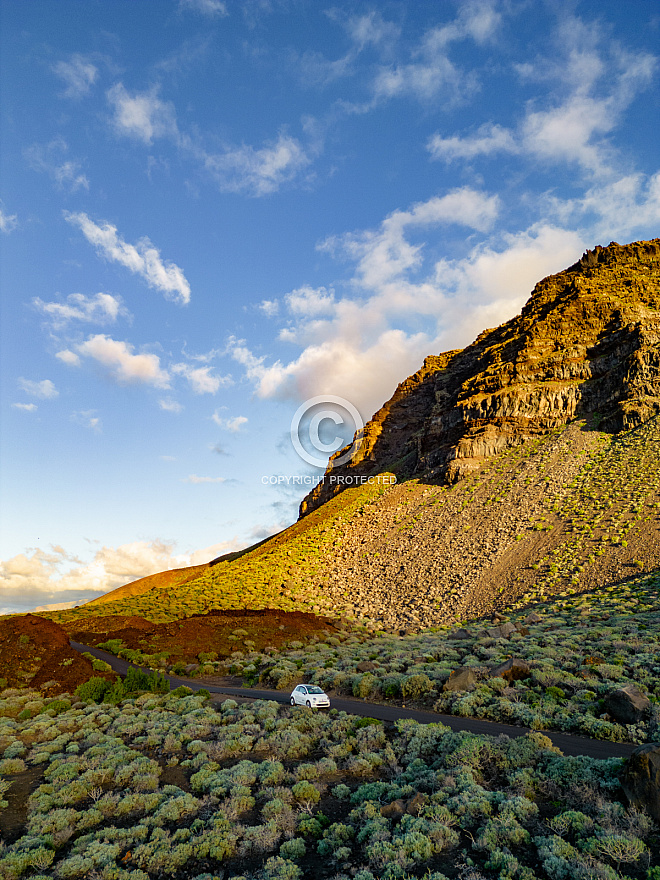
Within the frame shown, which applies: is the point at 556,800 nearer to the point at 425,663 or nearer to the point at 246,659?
the point at 425,663

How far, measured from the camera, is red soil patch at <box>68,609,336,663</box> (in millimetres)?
31516

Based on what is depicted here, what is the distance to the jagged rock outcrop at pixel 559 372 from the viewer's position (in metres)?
60.8

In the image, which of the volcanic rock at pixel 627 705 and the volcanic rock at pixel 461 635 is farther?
the volcanic rock at pixel 461 635

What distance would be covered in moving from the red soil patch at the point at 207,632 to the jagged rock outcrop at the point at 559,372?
3679cm

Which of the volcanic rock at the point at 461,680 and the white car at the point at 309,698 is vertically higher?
the white car at the point at 309,698

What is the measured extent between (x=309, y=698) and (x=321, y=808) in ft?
25.1

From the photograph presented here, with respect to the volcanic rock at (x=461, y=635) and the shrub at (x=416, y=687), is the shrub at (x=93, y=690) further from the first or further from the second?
the volcanic rock at (x=461, y=635)

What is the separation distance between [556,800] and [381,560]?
47.3 metres

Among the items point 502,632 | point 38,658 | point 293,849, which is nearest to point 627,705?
point 293,849

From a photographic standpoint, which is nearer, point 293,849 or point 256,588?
point 293,849

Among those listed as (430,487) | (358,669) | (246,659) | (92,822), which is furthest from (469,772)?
(430,487)

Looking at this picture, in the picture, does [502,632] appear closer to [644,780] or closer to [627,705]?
[627,705]

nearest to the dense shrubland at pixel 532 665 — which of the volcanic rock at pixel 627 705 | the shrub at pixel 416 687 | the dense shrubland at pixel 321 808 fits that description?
the shrub at pixel 416 687

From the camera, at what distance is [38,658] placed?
24.6 m
